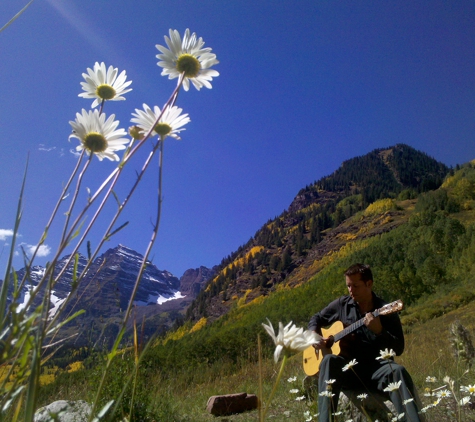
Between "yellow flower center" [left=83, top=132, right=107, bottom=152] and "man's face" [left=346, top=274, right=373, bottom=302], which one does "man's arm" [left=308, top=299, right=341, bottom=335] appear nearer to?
"man's face" [left=346, top=274, right=373, bottom=302]

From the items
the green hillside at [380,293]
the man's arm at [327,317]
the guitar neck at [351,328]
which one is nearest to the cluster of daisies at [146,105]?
the green hillside at [380,293]

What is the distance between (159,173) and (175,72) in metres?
0.35

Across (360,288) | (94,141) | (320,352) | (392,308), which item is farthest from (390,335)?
(94,141)

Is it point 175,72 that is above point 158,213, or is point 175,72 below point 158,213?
above

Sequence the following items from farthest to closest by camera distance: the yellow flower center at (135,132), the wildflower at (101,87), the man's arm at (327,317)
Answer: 1. the man's arm at (327,317)
2. the wildflower at (101,87)
3. the yellow flower center at (135,132)

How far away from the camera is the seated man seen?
2217 millimetres

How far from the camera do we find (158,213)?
57 cm

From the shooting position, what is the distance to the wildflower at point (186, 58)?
84 cm

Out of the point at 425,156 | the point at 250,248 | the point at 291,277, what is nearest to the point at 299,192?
the point at 250,248

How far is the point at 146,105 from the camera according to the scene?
872 millimetres

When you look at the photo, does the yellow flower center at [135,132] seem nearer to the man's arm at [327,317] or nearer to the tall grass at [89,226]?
the tall grass at [89,226]

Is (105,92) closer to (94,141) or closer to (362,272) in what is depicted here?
(94,141)

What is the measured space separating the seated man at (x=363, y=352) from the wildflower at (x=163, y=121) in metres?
1.84

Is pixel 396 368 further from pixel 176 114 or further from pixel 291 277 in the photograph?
pixel 291 277
